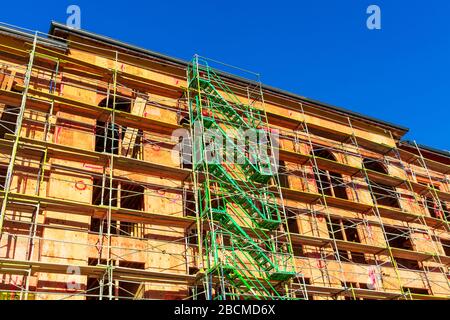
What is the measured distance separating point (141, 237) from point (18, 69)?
26.0 ft

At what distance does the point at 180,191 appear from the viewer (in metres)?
17.9

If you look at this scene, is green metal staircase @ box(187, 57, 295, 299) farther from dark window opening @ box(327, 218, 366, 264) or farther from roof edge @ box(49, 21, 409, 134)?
dark window opening @ box(327, 218, 366, 264)

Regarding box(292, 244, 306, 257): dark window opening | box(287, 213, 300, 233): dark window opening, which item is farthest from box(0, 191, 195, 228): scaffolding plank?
box(287, 213, 300, 233): dark window opening

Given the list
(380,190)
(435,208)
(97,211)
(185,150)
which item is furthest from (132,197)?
(435,208)

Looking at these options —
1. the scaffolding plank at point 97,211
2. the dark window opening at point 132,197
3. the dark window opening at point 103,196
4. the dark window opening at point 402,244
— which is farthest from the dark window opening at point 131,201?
the dark window opening at point 402,244

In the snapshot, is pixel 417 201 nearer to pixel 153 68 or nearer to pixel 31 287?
pixel 153 68

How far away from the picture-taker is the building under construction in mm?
14797

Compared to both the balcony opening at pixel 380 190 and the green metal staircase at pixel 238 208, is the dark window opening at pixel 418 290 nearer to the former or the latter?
the balcony opening at pixel 380 190

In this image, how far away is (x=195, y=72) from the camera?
20984 mm

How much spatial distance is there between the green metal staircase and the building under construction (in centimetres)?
8

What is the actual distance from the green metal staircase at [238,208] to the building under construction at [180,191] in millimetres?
76

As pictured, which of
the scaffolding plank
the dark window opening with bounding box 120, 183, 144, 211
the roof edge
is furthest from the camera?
the roof edge

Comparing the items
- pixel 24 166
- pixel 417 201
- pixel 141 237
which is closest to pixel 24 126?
pixel 24 166

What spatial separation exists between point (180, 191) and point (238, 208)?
247cm
